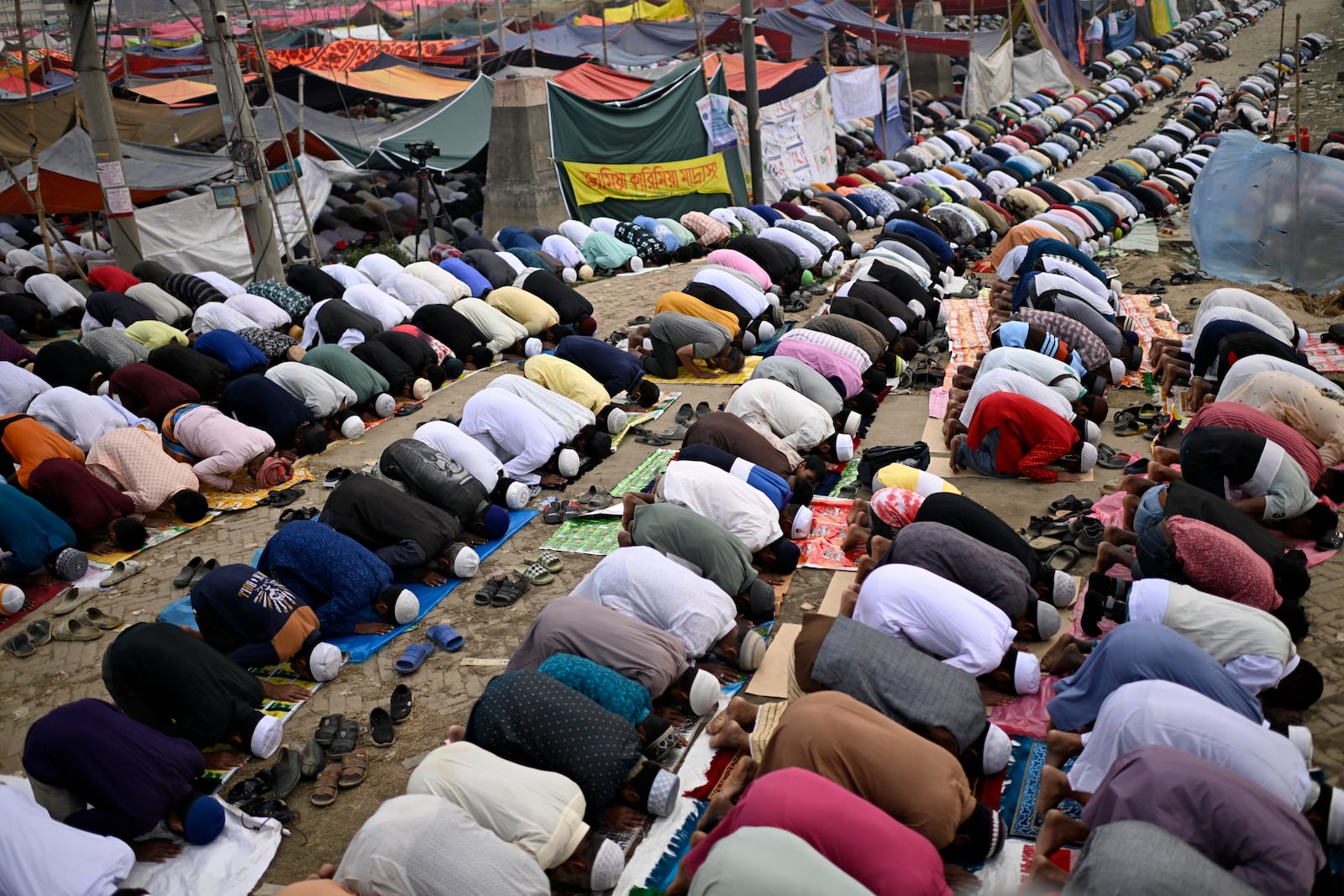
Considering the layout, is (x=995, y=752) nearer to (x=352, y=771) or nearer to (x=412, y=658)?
(x=352, y=771)

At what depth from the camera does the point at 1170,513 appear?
17.0 feet

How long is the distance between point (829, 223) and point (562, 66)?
39.6 feet

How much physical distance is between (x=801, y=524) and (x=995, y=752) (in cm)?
227

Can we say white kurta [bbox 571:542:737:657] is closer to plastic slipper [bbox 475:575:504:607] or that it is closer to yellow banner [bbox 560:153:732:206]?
plastic slipper [bbox 475:575:504:607]

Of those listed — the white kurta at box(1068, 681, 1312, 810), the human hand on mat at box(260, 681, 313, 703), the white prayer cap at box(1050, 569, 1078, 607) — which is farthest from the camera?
the white prayer cap at box(1050, 569, 1078, 607)

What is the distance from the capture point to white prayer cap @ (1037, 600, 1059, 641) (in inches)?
200

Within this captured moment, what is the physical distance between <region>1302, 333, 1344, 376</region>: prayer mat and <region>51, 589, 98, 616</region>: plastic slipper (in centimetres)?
844


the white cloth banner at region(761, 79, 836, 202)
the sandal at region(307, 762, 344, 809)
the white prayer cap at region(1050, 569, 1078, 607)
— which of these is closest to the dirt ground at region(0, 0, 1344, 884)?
the sandal at region(307, 762, 344, 809)

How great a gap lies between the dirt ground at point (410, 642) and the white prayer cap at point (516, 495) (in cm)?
20

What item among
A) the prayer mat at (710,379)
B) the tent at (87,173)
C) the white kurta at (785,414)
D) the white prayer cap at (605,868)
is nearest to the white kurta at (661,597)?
the white prayer cap at (605,868)

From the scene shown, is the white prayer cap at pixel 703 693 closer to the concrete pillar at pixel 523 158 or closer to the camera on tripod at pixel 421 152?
the camera on tripod at pixel 421 152

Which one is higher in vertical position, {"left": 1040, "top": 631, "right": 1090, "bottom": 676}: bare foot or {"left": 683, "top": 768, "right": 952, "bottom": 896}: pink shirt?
{"left": 683, "top": 768, "right": 952, "bottom": 896}: pink shirt

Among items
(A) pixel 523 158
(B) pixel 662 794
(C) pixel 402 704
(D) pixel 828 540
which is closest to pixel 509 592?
(C) pixel 402 704

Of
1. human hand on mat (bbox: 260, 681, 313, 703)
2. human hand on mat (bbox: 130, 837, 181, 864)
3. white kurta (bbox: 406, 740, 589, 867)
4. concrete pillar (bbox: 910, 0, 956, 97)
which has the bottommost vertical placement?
concrete pillar (bbox: 910, 0, 956, 97)
